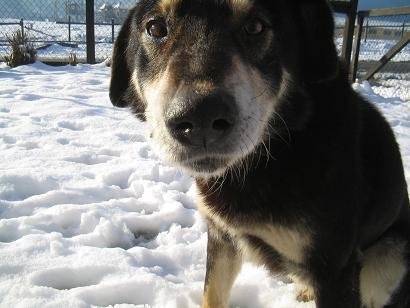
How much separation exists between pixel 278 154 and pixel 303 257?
522 mm

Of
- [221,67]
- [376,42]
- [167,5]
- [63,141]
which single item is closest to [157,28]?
[167,5]

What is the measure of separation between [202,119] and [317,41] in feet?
3.47

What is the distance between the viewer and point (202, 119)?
1.49 meters

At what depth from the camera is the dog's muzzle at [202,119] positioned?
4.89 feet

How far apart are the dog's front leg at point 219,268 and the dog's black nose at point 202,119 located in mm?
914

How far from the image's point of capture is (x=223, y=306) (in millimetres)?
2426

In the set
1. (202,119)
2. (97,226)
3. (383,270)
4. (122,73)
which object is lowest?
(97,226)

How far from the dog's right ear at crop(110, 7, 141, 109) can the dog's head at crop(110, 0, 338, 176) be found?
15 centimetres

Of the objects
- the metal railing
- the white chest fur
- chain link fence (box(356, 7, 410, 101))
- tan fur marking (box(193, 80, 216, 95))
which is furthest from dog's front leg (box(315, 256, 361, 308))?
the metal railing

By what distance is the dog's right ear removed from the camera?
264cm

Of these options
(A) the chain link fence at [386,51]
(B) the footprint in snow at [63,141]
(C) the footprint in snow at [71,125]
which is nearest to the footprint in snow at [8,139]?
(B) the footprint in snow at [63,141]

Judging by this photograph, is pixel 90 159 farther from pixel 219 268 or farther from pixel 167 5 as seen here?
pixel 167 5

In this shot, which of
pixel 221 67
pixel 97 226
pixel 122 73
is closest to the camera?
pixel 221 67

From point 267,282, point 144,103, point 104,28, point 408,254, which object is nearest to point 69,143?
point 144,103
